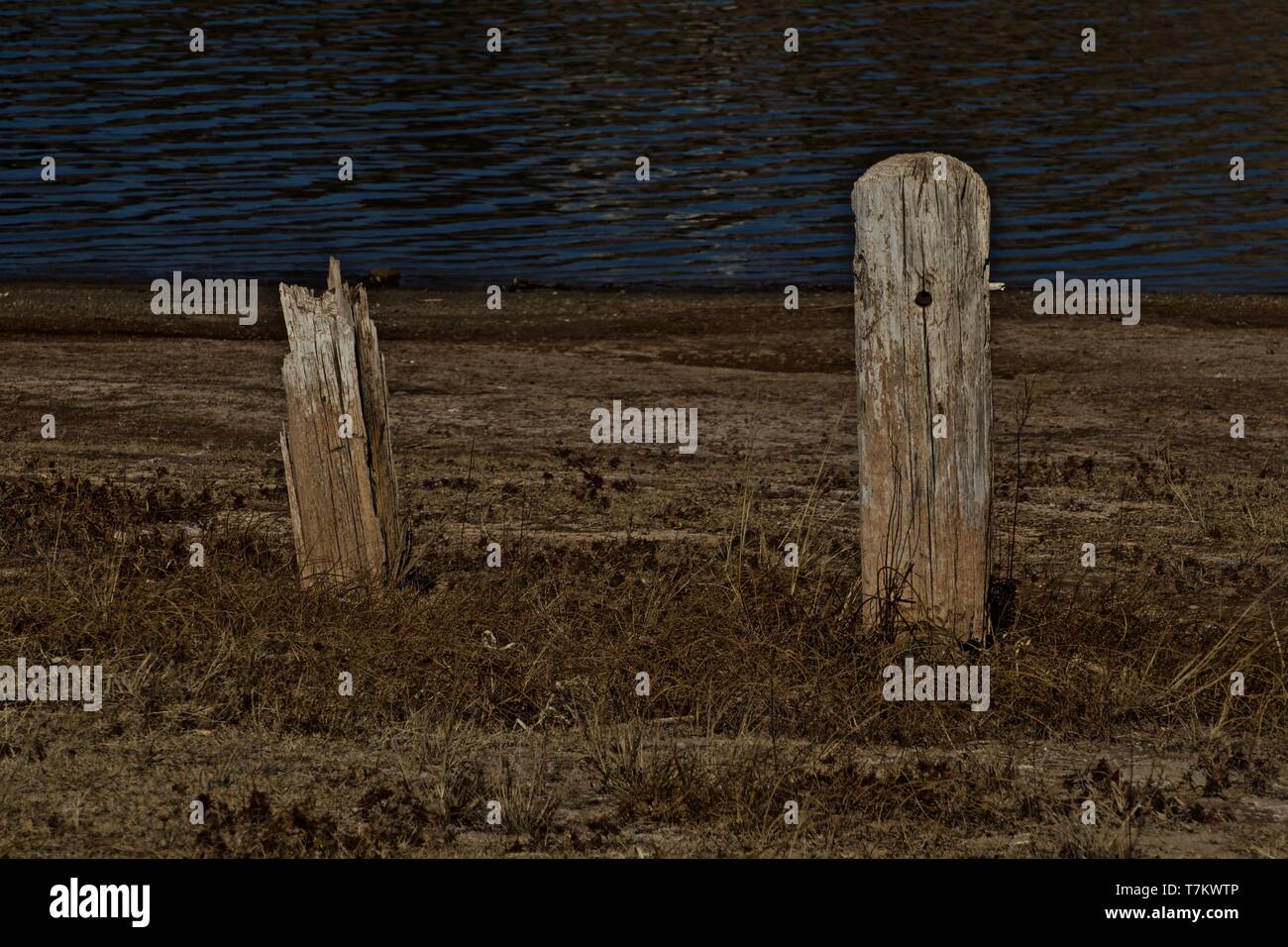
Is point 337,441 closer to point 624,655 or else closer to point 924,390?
point 624,655

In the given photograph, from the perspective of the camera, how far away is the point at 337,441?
28.0ft

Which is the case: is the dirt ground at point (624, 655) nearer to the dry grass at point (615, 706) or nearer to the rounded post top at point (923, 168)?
the dry grass at point (615, 706)

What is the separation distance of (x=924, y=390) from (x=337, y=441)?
2.77 metres

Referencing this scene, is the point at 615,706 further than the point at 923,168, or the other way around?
the point at 615,706

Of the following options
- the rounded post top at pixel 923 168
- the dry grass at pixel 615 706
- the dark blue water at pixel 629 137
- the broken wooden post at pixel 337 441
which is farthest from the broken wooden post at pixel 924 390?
the dark blue water at pixel 629 137

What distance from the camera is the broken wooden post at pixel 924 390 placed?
746 cm

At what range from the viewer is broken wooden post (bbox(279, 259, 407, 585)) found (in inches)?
335

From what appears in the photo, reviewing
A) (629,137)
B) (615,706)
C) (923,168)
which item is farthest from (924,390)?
(629,137)

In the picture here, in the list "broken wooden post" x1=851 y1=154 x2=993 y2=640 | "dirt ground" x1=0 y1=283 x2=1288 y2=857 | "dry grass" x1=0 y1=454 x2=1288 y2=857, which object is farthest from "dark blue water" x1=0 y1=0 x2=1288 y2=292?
"broken wooden post" x1=851 y1=154 x2=993 y2=640

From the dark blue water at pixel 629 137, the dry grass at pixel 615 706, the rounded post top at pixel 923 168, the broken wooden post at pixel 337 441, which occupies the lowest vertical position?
the dry grass at pixel 615 706

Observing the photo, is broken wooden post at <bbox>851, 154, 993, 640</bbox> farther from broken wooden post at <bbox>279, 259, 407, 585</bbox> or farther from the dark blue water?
the dark blue water

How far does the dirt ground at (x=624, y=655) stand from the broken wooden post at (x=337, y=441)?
0.23 m

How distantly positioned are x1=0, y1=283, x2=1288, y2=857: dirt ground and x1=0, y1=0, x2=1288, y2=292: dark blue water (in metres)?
10.2
